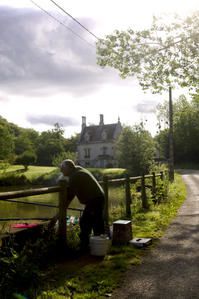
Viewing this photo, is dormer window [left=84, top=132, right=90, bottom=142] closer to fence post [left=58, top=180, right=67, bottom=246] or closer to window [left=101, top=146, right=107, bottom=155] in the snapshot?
window [left=101, top=146, right=107, bottom=155]

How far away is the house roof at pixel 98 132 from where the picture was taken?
243 ft

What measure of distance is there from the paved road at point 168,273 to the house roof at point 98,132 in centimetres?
6501

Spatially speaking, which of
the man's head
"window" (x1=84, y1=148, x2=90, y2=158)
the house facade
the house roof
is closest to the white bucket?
the man's head

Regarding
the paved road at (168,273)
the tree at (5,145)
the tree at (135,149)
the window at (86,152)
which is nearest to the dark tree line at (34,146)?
the tree at (5,145)

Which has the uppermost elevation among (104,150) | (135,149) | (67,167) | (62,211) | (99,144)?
(99,144)

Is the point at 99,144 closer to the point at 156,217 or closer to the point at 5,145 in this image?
the point at 5,145

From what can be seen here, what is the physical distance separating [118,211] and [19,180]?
127ft

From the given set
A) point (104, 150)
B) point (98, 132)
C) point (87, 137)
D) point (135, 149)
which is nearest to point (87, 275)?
point (135, 149)

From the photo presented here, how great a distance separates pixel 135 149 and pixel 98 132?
30973 mm

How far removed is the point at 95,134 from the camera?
7762cm

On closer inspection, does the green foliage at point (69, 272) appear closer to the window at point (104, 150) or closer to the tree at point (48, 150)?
the window at point (104, 150)

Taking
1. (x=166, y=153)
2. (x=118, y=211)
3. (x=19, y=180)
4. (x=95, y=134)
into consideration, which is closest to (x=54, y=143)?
(x=95, y=134)

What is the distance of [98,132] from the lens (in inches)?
3041

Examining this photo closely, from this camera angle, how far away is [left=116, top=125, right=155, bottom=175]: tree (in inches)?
1837
